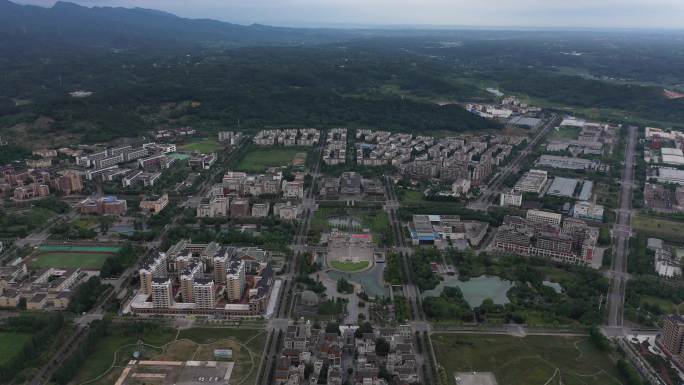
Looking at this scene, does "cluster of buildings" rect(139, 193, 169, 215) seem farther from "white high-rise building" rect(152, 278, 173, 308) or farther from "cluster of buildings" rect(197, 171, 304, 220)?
"white high-rise building" rect(152, 278, 173, 308)

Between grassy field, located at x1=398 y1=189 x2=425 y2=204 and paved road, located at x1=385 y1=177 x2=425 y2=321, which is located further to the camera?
grassy field, located at x1=398 y1=189 x2=425 y2=204

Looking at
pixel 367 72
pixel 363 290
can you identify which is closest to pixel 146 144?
pixel 363 290

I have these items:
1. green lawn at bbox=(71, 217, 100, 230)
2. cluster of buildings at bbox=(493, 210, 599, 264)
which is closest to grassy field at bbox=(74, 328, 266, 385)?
green lawn at bbox=(71, 217, 100, 230)

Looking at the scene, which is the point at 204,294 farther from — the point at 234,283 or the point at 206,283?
the point at 234,283

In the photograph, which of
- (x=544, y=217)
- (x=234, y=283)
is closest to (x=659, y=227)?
(x=544, y=217)

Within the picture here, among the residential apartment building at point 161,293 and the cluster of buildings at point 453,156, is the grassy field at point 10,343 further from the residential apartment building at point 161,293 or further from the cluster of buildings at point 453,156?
the cluster of buildings at point 453,156

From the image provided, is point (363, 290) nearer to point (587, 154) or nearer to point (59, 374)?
point (59, 374)
